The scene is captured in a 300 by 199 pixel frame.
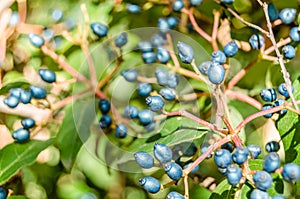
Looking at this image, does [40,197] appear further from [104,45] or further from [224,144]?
[224,144]

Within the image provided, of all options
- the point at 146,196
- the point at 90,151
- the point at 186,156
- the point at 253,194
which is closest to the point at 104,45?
the point at 90,151

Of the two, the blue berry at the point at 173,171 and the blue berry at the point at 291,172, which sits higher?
the blue berry at the point at 291,172

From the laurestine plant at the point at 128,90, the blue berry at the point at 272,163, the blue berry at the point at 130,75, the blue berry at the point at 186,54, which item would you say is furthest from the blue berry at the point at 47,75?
the blue berry at the point at 272,163

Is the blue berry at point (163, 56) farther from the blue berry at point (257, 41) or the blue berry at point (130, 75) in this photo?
the blue berry at point (257, 41)

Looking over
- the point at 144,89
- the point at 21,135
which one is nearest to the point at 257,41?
the point at 144,89

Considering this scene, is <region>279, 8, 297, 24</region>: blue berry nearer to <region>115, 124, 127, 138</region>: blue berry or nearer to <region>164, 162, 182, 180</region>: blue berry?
<region>115, 124, 127, 138</region>: blue berry

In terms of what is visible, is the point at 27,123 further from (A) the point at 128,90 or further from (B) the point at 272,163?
(B) the point at 272,163
